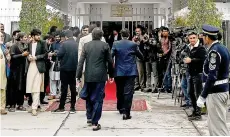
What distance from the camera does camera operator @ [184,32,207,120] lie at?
8.61 metres

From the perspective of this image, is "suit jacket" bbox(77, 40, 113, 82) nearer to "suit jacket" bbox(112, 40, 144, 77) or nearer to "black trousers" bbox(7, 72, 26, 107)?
"suit jacket" bbox(112, 40, 144, 77)

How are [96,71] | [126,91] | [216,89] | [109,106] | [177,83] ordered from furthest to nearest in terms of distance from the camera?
1. [177,83]
2. [109,106]
3. [126,91]
4. [96,71]
5. [216,89]

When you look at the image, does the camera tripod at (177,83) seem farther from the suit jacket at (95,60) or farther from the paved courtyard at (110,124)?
the suit jacket at (95,60)

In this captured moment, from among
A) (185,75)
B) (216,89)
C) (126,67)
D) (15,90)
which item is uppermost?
(126,67)

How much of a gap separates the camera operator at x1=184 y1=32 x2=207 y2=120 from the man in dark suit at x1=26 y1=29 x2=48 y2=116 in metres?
3.12

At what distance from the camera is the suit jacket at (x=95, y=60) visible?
7820 mm

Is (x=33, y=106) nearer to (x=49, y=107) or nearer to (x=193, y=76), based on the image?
(x=49, y=107)

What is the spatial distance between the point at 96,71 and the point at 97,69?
0.05 m

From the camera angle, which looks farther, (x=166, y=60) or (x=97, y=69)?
(x=166, y=60)

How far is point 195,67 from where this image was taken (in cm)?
870

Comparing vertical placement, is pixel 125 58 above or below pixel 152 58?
above

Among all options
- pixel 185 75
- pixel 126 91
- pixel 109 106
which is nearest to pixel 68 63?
pixel 126 91

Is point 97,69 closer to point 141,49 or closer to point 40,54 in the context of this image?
point 40,54

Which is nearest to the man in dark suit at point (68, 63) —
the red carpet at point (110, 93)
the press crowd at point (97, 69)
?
the press crowd at point (97, 69)
